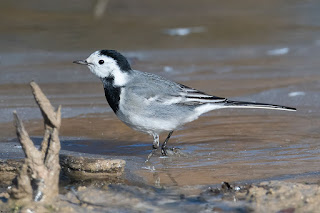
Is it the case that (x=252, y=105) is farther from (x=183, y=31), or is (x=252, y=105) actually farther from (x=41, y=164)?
(x=183, y=31)

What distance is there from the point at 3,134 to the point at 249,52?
21.1 ft

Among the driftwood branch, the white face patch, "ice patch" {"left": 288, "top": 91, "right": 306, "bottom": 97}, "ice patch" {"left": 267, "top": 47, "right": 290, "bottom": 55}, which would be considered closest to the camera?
the driftwood branch

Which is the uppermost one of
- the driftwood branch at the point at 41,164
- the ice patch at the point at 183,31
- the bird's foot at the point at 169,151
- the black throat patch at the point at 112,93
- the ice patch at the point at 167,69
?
the ice patch at the point at 183,31

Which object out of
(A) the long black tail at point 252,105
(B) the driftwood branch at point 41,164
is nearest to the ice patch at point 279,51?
(A) the long black tail at point 252,105

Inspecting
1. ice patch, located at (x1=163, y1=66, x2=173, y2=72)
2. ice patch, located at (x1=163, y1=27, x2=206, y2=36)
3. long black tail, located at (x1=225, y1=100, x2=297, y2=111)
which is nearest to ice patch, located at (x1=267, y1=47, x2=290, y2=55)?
ice patch, located at (x1=163, y1=27, x2=206, y2=36)

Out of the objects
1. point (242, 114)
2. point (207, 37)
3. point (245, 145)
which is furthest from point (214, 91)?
point (207, 37)

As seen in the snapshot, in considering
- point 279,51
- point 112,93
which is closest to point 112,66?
point 112,93

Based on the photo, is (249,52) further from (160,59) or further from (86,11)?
(86,11)

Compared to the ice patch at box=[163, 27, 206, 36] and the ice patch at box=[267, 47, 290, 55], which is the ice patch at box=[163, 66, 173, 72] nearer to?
the ice patch at box=[267, 47, 290, 55]

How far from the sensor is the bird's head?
668 centimetres

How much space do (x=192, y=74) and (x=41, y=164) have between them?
6539 mm

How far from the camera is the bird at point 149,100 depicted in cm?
645

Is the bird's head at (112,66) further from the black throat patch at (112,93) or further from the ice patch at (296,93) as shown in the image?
the ice patch at (296,93)

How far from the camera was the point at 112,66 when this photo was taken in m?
6.69
